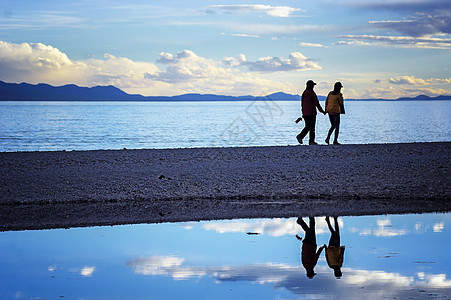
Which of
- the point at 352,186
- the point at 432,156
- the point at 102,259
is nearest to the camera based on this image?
the point at 102,259

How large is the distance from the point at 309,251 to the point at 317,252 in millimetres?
100

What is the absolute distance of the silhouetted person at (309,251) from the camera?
5777 mm

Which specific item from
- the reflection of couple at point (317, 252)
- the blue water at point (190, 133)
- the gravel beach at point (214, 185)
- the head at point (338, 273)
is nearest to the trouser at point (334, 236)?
the reflection of couple at point (317, 252)

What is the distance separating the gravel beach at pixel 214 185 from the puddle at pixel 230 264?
4.25 feet

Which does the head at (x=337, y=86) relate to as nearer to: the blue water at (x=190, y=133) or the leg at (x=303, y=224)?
the blue water at (x=190, y=133)

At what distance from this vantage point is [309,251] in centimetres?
645

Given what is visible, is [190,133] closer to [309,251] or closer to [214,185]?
[214,185]

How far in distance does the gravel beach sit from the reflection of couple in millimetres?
1498

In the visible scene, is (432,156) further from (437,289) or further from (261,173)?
(437,289)

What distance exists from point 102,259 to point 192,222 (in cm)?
241

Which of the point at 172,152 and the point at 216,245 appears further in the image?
the point at 172,152

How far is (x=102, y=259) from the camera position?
628cm

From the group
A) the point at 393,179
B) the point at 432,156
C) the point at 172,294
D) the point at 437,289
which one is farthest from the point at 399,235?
the point at 432,156

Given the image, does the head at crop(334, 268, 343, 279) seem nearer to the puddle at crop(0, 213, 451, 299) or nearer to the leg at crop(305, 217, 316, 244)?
the puddle at crop(0, 213, 451, 299)
